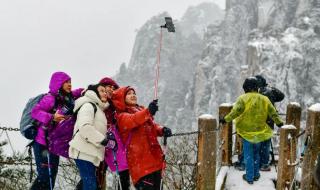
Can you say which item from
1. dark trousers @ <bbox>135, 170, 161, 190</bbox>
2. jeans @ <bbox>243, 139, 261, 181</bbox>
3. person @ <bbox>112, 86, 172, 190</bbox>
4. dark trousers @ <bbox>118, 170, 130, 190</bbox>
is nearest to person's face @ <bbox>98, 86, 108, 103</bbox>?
→ person @ <bbox>112, 86, 172, 190</bbox>

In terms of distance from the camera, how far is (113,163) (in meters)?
5.15

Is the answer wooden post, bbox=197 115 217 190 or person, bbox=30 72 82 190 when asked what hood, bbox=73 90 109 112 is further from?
wooden post, bbox=197 115 217 190

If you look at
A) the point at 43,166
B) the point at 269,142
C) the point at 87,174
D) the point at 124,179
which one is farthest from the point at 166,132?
the point at 269,142

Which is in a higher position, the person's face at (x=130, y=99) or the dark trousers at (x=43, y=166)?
the person's face at (x=130, y=99)

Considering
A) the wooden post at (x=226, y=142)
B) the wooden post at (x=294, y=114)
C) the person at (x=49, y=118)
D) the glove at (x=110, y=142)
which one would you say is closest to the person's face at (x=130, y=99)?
the glove at (x=110, y=142)

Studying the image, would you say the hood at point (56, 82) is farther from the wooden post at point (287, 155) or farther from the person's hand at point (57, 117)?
the wooden post at point (287, 155)

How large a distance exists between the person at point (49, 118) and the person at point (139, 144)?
71 centimetres

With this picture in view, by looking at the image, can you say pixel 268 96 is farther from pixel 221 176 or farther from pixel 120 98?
pixel 120 98

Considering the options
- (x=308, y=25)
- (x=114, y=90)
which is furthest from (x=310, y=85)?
(x=114, y=90)

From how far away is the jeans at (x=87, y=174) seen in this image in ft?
16.1

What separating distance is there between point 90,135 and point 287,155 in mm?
3273

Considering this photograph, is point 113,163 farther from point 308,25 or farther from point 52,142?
point 308,25

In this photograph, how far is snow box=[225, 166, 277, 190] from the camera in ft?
23.4

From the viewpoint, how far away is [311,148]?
5621 millimetres
